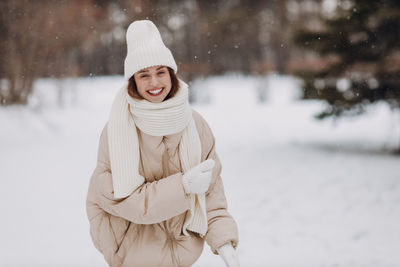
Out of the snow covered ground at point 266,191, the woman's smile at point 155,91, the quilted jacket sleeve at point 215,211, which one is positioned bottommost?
the snow covered ground at point 266,191

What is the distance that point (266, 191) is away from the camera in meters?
5.53

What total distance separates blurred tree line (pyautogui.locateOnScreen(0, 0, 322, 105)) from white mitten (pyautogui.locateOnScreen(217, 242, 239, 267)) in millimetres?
3421

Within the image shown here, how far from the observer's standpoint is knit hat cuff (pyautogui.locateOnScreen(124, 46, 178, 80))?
172 cm

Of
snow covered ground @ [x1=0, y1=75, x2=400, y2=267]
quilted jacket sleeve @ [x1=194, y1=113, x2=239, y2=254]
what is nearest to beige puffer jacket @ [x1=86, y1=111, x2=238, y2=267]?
quilted jacket sleeve @ [x1=194, y1=113, x2=239, y2=254]

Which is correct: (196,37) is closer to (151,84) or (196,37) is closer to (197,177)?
(151,84)

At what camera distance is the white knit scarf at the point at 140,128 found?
1679 mm

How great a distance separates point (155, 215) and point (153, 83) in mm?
538

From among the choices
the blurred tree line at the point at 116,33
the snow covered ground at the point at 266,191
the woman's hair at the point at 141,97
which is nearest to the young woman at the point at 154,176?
the woman's hair at the point at 141,97

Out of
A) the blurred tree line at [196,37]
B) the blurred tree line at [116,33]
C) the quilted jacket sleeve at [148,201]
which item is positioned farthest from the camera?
the blurred tree line at [116,33]

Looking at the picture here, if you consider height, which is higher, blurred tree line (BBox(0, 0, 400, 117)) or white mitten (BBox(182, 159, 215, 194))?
blurred tree line (BBox(0, 0, 400, 117))

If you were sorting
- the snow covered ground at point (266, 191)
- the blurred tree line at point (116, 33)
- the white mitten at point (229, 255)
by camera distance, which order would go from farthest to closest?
the blurred tree line at point (116, 33) → the snow covered ground at point (266, 191) → the white mitten at point (229, 255)

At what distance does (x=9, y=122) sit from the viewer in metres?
10.1

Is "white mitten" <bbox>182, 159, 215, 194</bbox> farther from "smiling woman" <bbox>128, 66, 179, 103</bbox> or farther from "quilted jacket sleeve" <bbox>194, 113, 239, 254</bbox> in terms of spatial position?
"smiling woman" <bbox>128, 66, 179, 103</bbox>

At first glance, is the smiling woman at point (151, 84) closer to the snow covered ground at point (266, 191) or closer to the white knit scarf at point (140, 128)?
the white knit scarf at point (140, 128)
